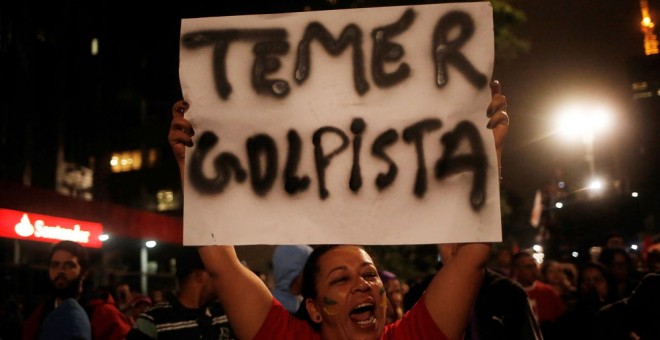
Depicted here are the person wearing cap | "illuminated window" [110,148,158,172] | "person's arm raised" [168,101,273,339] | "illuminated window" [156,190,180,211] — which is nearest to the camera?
"person's arm raised" [168,101,273,339]

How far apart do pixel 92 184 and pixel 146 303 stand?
22928 millimetres

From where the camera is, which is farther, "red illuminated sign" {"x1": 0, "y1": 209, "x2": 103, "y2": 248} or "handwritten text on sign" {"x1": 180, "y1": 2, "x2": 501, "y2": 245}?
"red illuminated sign" {"x1": 0, "y1": 209, "x2": 103, "y2": 248}

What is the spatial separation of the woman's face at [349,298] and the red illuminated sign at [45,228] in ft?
30.2

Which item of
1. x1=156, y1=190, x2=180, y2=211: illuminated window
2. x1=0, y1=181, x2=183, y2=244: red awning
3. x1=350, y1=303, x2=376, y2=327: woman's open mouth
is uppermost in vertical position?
x1=156, y1=190, x2=180, y2=211: illuminated window

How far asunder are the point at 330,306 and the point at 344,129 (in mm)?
689

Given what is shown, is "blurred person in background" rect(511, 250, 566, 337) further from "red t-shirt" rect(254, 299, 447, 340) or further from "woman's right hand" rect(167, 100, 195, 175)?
"woman's right hand" rect(167, 100, 195, 175)

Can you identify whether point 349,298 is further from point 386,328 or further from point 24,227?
point 24,227

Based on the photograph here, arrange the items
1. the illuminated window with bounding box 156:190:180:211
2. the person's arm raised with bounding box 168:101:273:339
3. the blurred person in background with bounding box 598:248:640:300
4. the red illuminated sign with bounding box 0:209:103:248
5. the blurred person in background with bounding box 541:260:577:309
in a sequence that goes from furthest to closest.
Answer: the illuminated window with bounding box 156:190:180:211, the red illuminated sign with bounding box 0:209:103:248, the blurred person in background with bounding box 541:260:577:309, the blurred person in background with bounding box 598:248:640:300, the person's arm raised with bounding box 168:101:273:339

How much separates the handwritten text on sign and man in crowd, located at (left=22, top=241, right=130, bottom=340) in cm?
197

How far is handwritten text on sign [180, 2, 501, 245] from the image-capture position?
263 centimetres

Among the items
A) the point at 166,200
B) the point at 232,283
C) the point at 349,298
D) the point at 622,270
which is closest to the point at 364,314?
the point at 349,298

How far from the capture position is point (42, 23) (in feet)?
91.4

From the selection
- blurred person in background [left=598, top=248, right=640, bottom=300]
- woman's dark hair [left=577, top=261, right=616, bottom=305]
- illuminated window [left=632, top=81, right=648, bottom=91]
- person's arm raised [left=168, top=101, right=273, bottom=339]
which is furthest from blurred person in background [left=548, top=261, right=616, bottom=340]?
illuminated window [left=632, top=81, right=648, bottom=91]

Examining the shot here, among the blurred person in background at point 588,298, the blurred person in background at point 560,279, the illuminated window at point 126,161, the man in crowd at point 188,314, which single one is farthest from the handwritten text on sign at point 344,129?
the illuminated window at point 126,161
